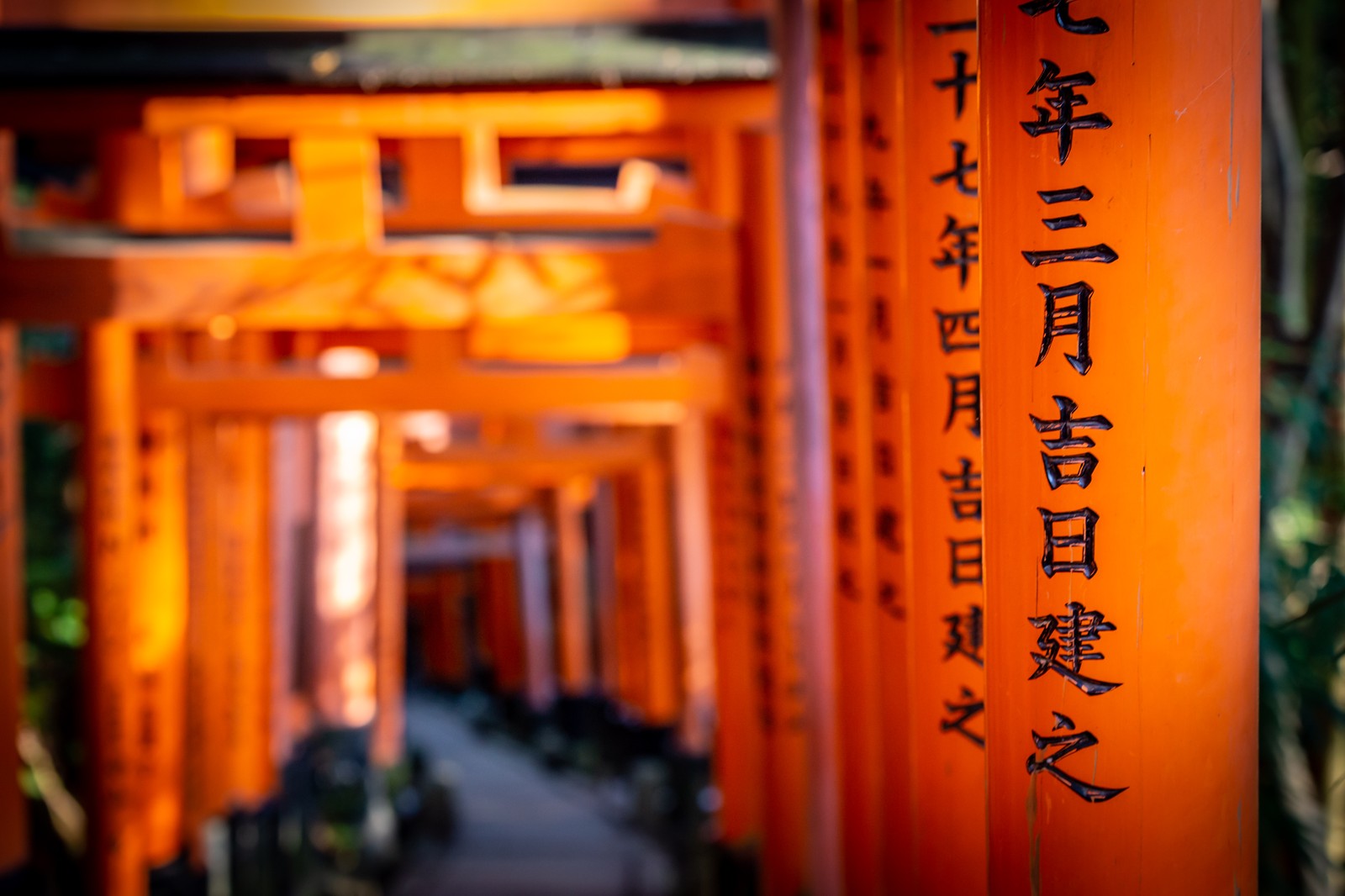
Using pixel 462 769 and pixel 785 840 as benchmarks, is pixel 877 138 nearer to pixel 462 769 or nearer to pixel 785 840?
pixel 785 840

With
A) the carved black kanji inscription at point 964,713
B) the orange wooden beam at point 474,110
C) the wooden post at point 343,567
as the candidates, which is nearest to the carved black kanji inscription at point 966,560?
the carved black kanji inscription at point 964,713

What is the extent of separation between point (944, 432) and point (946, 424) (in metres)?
0.02

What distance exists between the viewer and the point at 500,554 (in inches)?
840

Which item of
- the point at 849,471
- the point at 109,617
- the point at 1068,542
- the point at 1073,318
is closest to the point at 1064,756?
the point at 1068,542

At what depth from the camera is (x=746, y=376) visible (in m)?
5.45

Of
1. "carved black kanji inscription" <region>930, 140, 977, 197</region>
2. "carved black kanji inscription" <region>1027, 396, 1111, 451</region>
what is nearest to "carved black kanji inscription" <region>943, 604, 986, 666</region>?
"carved black kanji inscription" <region>930, 140, 977, 197</region>

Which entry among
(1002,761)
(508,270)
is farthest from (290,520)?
(1002,761)

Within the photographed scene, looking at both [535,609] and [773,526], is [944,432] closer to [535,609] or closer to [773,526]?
[773,526]

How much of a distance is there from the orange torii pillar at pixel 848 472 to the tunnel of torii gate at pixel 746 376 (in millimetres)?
17

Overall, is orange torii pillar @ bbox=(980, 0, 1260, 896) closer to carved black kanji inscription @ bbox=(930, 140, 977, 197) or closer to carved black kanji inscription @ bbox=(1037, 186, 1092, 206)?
carved black kanji inscription @ bbox=(1037, 186, 1092, 206)

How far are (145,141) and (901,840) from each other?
520 centimetres

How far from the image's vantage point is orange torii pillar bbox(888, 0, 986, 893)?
2357 mm

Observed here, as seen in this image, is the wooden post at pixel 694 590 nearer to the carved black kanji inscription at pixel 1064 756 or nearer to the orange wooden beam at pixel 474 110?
the orange wooden beam at pixel 474 110

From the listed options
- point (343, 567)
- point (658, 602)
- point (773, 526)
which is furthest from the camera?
point (658, 602)
